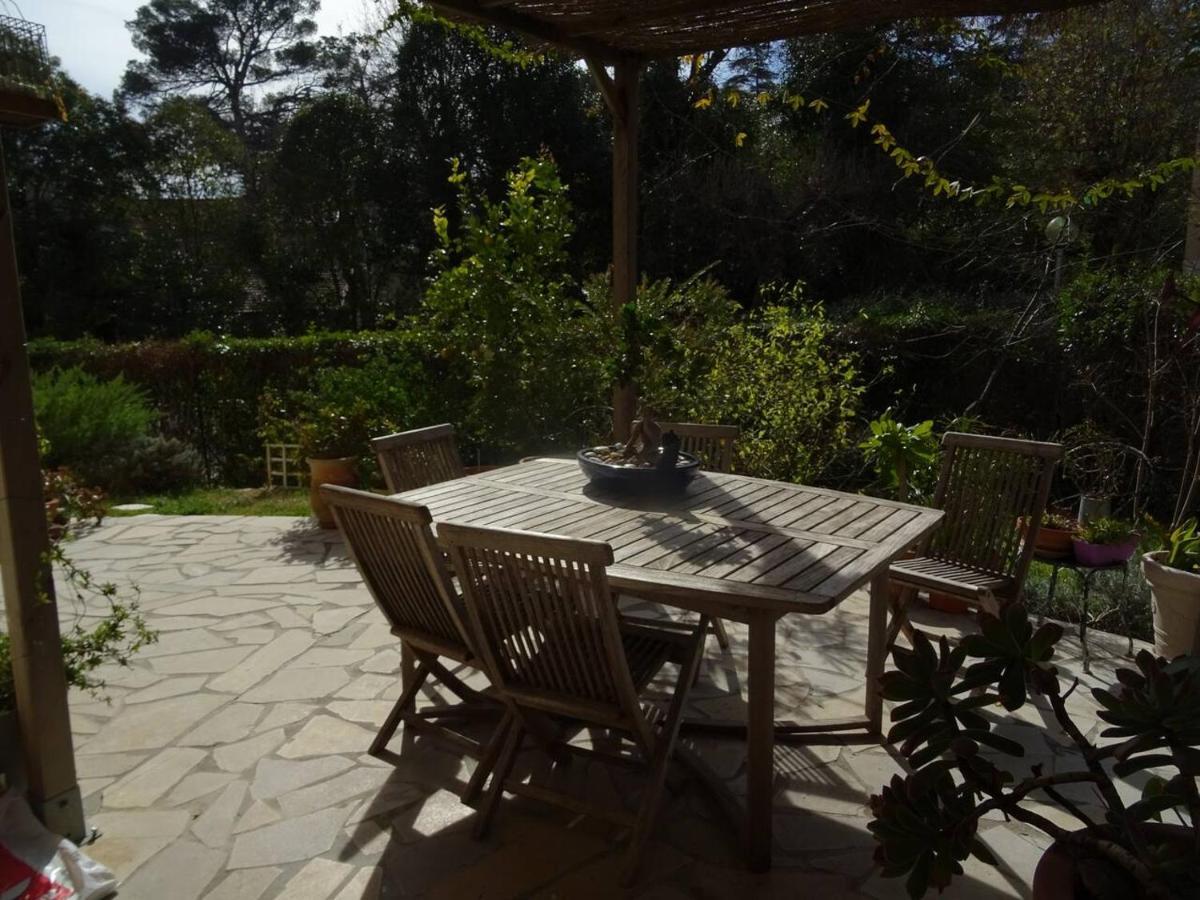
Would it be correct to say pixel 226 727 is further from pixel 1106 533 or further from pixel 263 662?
pixel 1106 533

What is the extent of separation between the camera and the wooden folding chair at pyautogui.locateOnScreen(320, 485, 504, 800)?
7.47ft


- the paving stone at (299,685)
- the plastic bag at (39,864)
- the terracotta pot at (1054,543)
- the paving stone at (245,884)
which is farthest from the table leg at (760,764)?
the terracotta pot at (1054,543)

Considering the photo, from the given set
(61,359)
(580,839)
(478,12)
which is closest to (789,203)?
(478,12)

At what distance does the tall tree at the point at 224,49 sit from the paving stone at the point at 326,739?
20.7m

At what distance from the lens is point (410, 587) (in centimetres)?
248

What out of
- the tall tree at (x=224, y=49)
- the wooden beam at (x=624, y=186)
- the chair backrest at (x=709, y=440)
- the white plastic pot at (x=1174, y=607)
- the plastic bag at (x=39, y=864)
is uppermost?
the tall tree at (x=224, y=49)

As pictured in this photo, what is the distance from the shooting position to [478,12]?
3410 mm

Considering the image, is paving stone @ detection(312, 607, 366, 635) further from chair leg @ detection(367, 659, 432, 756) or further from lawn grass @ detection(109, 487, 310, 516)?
lawn grass @ detection(109, 487, 310, 516)

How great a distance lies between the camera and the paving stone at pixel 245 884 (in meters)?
2.09

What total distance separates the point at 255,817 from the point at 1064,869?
2.10m

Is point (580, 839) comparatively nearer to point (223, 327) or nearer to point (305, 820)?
point (305, 820)

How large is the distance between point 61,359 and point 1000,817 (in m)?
9.08

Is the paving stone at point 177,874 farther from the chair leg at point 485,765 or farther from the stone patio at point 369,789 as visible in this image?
the chair leg at point 485,765

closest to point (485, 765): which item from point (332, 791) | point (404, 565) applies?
point (332, 791)
